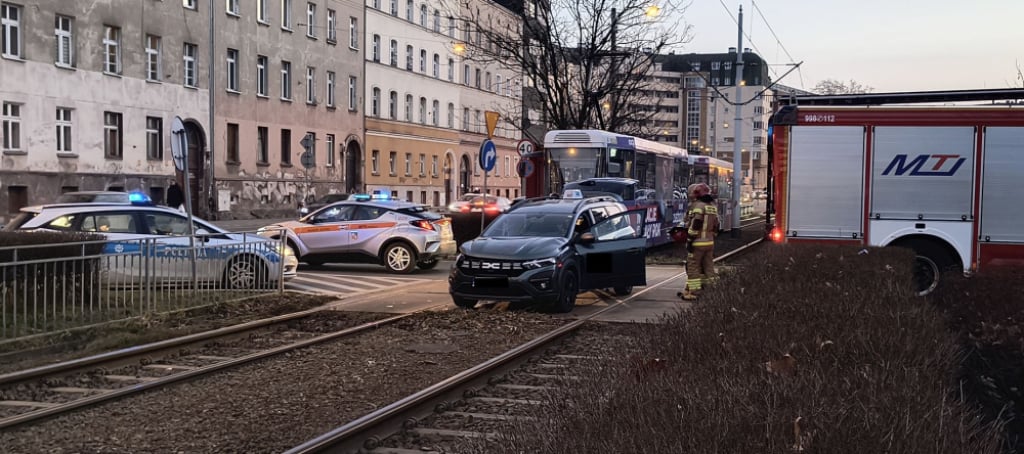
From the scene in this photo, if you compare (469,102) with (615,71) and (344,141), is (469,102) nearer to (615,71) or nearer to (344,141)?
(344,141)

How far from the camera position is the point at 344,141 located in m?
51.8

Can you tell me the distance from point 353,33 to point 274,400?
47395 mm

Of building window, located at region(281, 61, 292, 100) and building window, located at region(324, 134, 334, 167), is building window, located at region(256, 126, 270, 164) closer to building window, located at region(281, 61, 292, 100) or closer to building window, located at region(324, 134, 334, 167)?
building window, located at region(281, 61, 292, 100)

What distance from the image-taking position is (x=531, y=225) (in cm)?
1408

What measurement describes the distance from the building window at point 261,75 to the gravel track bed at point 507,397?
3695cm

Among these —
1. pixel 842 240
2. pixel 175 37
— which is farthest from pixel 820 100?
pixel 175 37

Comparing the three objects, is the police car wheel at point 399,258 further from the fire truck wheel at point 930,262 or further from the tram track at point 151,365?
the fire truck wheel at point 930,262

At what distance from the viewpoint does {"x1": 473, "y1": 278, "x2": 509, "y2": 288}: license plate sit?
502 inches

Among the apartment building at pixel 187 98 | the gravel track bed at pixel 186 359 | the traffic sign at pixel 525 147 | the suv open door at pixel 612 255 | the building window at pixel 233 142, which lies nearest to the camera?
the gravel track bed at pixel 186 359

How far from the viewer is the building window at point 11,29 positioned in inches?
1220

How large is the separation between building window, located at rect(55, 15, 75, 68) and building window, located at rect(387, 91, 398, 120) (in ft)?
79.9

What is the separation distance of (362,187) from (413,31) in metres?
11.7

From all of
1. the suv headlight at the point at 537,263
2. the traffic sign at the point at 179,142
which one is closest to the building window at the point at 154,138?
the traffic sign at the point at 179,142

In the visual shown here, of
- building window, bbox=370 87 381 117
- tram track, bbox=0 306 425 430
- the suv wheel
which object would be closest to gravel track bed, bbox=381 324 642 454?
the suv wheel
